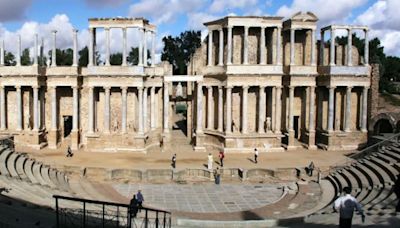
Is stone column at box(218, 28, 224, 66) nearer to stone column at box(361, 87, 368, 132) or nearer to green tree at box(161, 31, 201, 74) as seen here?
stone column at box(361, 87, 368, 132)

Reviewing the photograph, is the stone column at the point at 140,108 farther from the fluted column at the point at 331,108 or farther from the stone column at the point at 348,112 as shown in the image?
the stone column at the point at 348,112

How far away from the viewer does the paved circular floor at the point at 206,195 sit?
22.9 meters

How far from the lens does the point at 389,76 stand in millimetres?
93812

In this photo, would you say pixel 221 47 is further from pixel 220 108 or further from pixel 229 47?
pixel 220 108

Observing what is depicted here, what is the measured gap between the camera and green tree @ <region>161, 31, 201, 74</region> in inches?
3585

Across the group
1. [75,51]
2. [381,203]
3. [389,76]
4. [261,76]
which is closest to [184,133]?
[261,76]

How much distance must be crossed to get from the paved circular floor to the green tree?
65.1 m

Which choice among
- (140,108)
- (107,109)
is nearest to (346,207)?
(140,108)

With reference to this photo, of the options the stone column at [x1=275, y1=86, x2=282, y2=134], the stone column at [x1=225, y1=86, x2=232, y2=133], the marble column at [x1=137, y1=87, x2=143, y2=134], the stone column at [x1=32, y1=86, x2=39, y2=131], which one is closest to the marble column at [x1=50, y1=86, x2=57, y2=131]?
the stone column at [x1=32, y1=86, x2=39, y2=131]

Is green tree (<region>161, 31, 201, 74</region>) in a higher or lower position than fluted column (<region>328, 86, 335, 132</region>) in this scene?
higher

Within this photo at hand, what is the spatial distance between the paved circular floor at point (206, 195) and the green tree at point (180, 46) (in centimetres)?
6507

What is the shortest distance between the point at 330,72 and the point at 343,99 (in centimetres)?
359

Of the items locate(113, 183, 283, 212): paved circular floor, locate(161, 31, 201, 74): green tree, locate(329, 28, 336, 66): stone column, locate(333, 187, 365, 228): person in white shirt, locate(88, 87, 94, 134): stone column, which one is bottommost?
locate(113, 183, 283, 212): paved circular floor

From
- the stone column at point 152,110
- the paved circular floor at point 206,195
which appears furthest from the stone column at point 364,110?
the stone column at point 152,110
